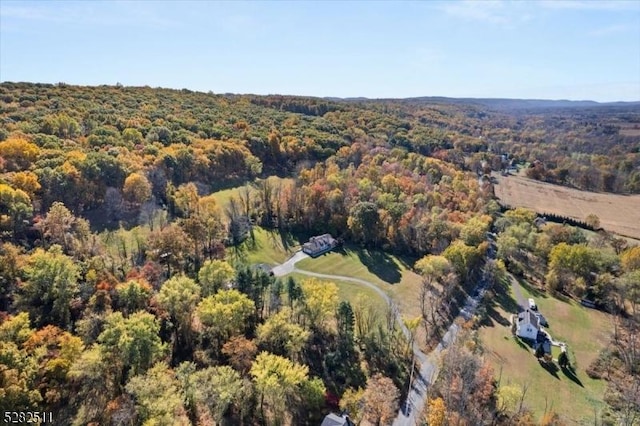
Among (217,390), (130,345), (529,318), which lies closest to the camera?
(217,390)

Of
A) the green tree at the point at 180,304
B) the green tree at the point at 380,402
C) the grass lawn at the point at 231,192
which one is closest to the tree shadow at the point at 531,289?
the green tree at the point at 380,402

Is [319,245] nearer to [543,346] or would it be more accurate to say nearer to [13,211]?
[543,346]

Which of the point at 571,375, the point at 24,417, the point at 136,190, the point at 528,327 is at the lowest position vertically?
the point at 571,375

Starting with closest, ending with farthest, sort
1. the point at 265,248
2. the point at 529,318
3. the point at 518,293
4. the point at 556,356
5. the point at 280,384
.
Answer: the point at 280,384
the point at 556,356
the point at 529,318
the point at 518,293
the point at 265,248

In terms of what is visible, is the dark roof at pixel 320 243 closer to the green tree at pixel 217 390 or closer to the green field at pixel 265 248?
the green field at pixel 265 248

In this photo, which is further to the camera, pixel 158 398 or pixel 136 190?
pixel 136 190

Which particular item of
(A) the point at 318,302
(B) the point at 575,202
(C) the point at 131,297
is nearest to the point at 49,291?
(C) the point at 131,297

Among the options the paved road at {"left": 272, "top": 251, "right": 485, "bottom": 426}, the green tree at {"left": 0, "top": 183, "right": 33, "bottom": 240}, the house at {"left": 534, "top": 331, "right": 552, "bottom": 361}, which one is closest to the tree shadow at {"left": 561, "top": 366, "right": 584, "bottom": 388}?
the house at {"left": 534, "top": 331, "right": 552, "bottom": 361}
